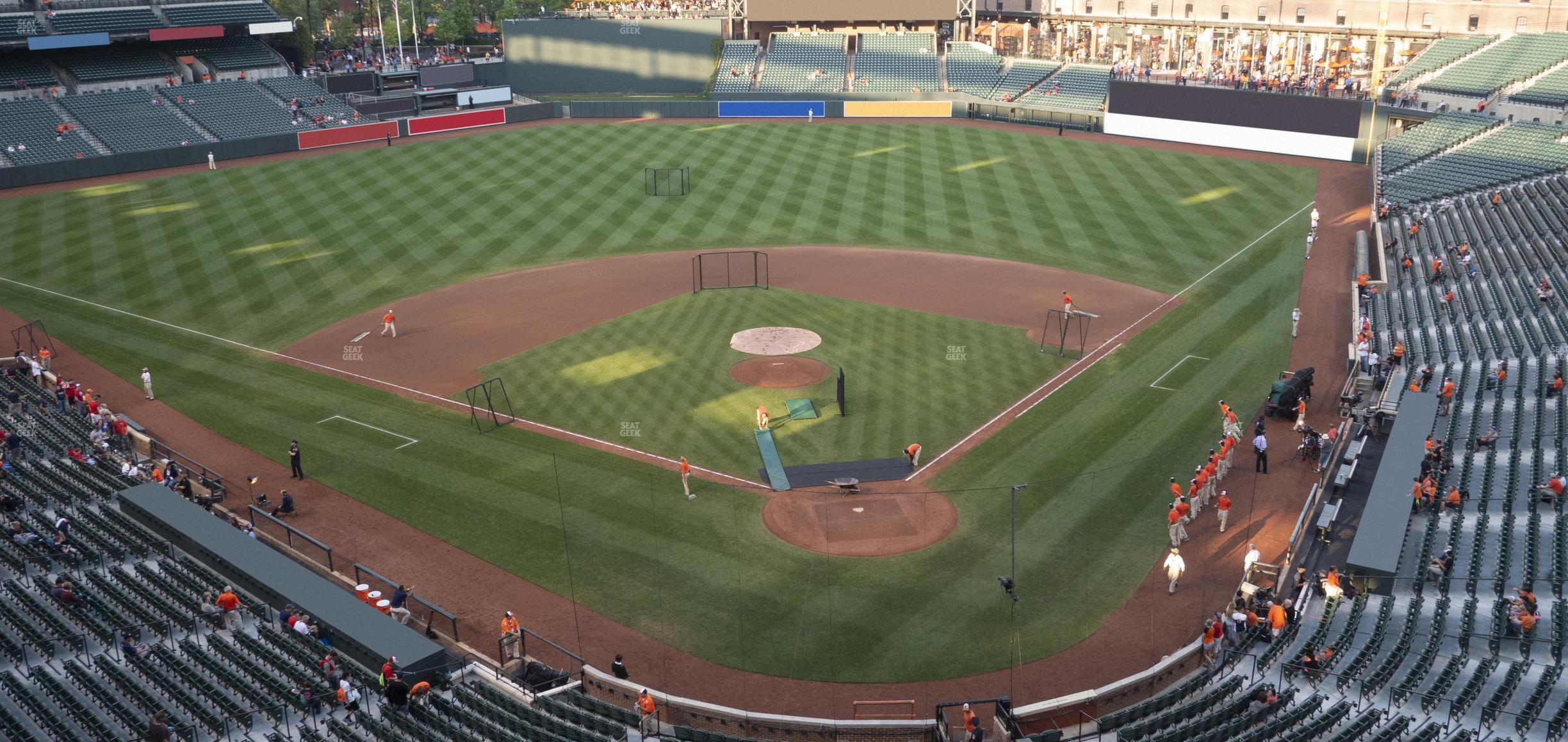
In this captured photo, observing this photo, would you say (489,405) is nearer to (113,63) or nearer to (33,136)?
(33,136)

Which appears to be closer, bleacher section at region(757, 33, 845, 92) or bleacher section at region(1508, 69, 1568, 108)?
bleacher section at region(1508, 69, 1568, 108)

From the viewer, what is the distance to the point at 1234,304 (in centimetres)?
4628

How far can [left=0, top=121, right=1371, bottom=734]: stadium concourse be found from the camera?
76.0ft

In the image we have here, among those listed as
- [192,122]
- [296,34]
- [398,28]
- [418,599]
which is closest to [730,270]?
[418,599]

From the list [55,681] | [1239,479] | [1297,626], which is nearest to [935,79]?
[1239,479]

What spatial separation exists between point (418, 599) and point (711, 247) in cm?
3185


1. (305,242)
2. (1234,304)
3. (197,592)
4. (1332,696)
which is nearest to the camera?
(1332,696)

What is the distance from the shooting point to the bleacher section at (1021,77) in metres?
83.1

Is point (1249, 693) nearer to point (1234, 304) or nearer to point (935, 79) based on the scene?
point (1234, 304)

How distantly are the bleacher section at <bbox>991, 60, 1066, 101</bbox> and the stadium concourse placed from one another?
50.9 m

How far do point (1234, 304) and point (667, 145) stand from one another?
3774 centimetres

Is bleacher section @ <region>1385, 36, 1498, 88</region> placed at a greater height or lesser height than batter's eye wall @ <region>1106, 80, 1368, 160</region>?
greater

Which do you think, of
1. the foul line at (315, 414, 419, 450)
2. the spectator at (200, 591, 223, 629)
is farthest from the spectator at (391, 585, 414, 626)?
the foul line at (315, 414, 419, 450)

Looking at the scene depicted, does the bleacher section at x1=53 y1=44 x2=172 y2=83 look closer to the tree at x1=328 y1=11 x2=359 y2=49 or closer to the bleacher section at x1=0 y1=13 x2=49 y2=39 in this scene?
the bleacher section at x1=0 y1=13 x2=49 y2=39
